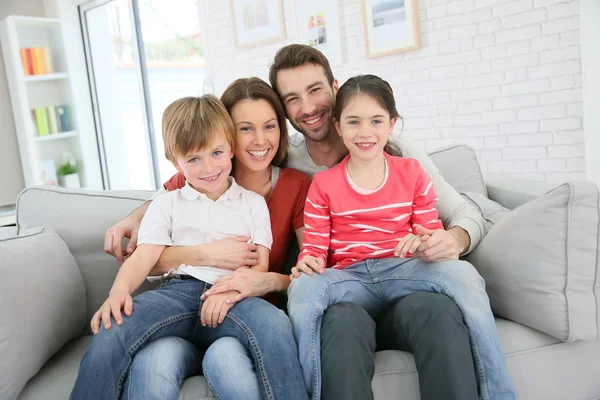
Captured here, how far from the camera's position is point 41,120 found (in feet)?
16.5

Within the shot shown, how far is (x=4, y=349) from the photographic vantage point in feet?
4.20

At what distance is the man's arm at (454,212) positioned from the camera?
59.6 inches

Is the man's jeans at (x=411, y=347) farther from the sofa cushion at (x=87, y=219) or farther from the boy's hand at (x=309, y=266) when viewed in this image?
the sofa cushion at (x=87, y=219)

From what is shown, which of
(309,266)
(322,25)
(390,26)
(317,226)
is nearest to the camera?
(309,266)

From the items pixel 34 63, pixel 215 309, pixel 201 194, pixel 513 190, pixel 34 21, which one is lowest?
pixel 215 309

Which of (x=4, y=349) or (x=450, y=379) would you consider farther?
(x=4, y=349)

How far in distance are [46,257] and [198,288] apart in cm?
43

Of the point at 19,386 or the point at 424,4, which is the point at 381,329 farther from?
the point at 424,4

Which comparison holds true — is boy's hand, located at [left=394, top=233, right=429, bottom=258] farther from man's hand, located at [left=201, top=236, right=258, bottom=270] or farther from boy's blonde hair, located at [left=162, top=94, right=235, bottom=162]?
boy's blonde hair, located at [left=162, top=94, right=235, bottom=162]

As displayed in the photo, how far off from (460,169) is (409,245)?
72cm

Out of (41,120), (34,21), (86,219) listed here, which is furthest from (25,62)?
(86,219)

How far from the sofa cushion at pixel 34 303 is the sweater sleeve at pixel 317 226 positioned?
2.12 feet

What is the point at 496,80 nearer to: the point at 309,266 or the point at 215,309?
the point at 309,266

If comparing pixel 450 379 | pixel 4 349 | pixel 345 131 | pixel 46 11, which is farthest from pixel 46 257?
pixel 46 11
